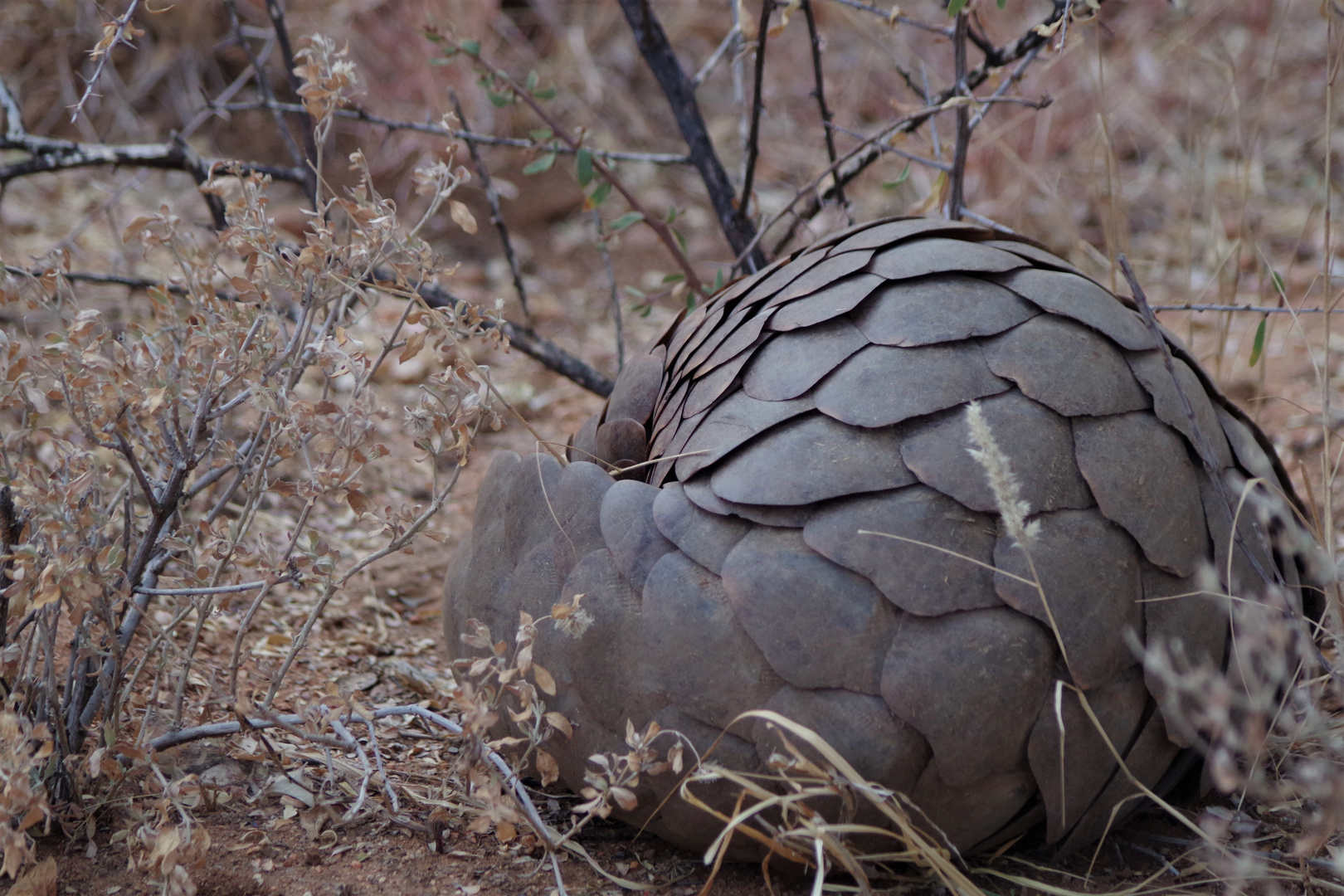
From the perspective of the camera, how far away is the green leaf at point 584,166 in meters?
2.17

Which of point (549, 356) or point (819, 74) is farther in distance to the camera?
point (549, 356)

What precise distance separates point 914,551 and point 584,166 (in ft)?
4.18

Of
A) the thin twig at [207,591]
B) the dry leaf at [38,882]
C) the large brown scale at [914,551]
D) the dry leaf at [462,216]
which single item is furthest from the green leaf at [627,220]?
the dry leaf at [38,882]

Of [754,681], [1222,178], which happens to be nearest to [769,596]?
[754,681]

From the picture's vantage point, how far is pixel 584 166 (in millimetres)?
2188

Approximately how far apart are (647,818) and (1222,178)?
425cm

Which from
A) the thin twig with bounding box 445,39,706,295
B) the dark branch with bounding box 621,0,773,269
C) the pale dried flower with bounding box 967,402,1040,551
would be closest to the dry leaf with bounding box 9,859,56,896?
the pale dried flower with bounding box 967,402,1040,551

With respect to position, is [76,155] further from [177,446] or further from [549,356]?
[177,446]

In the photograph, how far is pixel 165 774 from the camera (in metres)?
1.60

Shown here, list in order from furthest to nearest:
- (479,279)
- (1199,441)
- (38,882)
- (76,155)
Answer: (479,279) → (76,155) → (1199,441) → (38,882)

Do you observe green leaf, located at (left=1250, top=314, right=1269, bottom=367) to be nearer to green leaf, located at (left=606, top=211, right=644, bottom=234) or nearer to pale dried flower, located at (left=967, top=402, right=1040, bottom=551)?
pale dried flower, located at (left=967, top=402, right=1040, bottom=551)

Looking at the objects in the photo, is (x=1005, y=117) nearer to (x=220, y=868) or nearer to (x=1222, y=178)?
(x=1222, y=178)

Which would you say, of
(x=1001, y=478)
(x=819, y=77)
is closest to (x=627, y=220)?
(x=819, y=77)

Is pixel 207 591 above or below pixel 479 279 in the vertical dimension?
Answer: below
